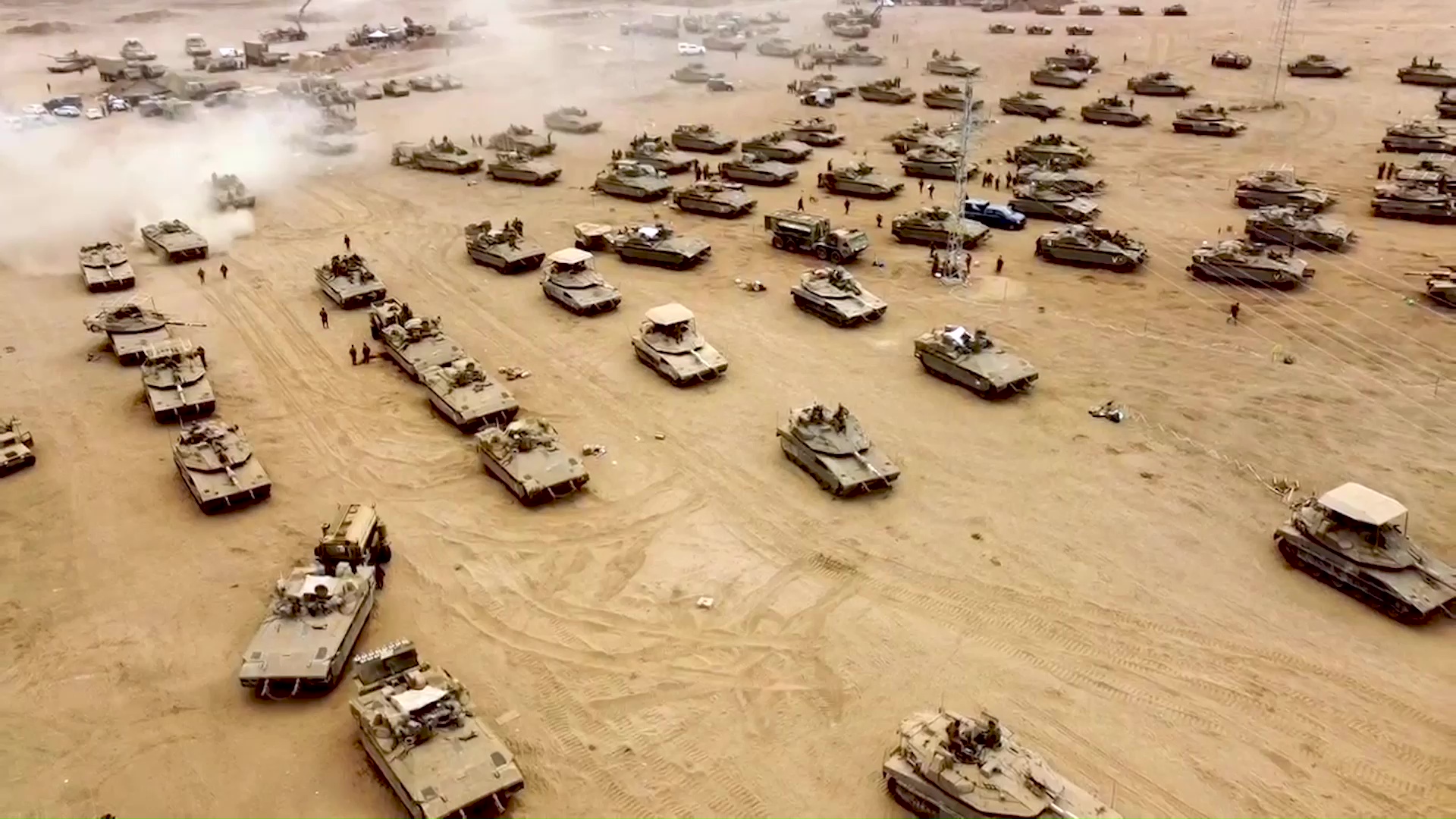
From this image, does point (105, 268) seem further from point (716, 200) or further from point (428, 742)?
point (428, 742)

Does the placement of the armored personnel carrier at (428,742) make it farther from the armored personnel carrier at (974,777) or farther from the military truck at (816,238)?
the military truck at (816,238)

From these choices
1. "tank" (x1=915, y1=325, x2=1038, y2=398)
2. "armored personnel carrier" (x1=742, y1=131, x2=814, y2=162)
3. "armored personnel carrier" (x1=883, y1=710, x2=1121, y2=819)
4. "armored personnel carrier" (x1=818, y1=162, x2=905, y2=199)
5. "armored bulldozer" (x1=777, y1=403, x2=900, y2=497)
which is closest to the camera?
"armored personnel carrier" (x1=883, y1=710, x2=1121, y2=819)

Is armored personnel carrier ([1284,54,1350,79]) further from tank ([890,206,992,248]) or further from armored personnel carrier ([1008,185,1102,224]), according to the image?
tank ([890,206,992,248])

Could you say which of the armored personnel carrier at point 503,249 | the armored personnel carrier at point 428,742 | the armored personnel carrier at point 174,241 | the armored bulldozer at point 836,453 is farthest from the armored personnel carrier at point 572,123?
the armored personnel carrier at point 428,742

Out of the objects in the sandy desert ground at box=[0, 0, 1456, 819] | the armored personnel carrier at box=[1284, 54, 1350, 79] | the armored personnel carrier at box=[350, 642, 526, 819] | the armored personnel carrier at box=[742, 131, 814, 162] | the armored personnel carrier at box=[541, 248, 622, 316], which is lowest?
the sandy desert ground at box=[0, 0, 1456, 819]

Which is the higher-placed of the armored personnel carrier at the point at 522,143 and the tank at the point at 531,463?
the armored personnel carrier at the point at 522,143

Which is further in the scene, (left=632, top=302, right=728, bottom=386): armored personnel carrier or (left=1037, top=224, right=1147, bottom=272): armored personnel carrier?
(left=1037, top=224, right=1147, bottom=272): armored personnel carrier

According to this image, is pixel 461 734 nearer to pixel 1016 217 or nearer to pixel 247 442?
pixel 247 442

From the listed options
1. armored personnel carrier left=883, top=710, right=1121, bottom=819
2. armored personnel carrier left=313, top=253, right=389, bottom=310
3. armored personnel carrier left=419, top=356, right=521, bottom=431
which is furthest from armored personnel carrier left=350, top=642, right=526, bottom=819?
armored personnel carrier left=313, top=253, right=389, bottom=310
